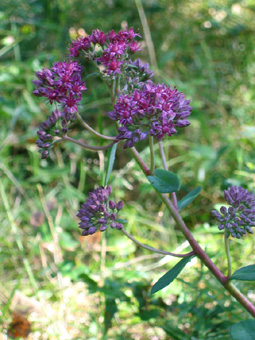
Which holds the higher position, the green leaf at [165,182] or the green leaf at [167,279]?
the green leaf at [165,182]

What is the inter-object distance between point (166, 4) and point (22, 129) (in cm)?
167

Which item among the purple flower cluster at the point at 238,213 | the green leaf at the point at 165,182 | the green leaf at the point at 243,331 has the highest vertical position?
the green leaf at the point at 165,182

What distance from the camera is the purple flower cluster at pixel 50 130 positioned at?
4.25 ft

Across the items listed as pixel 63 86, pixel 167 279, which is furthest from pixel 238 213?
pixel 63 86

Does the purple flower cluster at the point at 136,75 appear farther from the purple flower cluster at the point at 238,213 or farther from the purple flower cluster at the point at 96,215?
the purple flower cluster at the point at 238,213

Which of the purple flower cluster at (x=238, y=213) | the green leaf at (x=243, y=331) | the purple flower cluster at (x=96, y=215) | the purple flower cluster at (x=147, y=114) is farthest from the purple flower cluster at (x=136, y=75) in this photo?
the green leaf at (x=243, y=331)

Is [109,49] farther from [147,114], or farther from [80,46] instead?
[147,114]

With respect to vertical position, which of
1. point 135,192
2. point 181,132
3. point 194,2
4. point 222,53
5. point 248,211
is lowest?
point 135,192

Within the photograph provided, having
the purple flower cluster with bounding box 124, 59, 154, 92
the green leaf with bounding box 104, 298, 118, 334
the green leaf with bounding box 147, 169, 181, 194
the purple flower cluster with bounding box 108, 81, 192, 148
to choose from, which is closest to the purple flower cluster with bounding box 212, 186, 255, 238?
the green leaf with bounding box 147, 169, 181, 194

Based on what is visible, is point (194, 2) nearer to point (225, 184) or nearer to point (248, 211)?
point (225, 184)

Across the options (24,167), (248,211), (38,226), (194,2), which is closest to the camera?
(248,211)

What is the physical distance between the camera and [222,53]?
130 inches

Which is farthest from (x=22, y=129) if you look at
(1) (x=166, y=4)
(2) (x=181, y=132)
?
(1) (x=166, y=4)

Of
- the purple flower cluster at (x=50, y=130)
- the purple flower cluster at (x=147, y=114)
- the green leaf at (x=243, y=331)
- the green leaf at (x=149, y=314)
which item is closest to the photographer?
the green leaf at (x=243, y=331)
